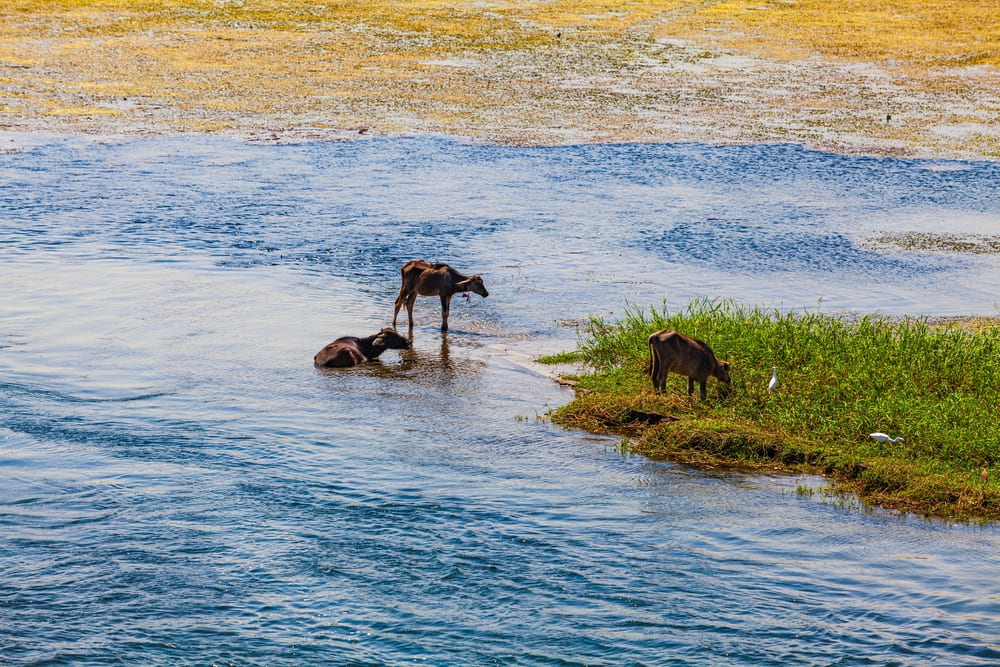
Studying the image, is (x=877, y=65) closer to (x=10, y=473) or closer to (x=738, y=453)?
(x=738, y=453)

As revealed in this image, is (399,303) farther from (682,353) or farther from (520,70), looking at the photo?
(520,70)

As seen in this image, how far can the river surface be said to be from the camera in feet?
25.2

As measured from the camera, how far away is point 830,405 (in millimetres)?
11367

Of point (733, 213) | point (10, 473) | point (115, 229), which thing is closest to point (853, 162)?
point (733, 213)

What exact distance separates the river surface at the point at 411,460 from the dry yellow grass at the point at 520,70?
6.29 m

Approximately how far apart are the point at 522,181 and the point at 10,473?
14182mm

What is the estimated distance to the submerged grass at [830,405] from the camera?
998 centimetres

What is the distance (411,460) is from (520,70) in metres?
24.0

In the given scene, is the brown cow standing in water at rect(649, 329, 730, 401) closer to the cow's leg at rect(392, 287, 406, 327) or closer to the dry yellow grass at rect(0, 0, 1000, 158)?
the cow's leg at rect(392, 287, 406, 327)

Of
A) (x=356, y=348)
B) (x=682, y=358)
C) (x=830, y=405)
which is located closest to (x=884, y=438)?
(x=830, y=405)

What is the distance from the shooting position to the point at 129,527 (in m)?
8.95

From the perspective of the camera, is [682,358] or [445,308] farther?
[445,308]

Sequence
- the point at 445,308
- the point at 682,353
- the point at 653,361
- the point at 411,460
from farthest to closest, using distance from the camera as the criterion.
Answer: the point at 445,308, the point at 653,361, the point at 682,353, the point at 411,460

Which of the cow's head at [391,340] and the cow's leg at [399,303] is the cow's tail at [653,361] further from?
the cow's leg at [399,303]
